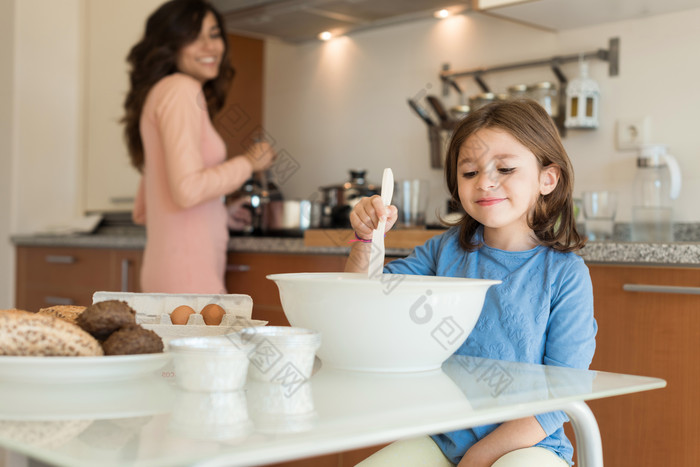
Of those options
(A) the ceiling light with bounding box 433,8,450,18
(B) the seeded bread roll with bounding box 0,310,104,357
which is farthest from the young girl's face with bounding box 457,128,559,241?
(A) the ceiling light with bounding box 433,8,450,18

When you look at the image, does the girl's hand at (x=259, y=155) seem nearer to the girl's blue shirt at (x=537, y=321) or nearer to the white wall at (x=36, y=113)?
the girl's blue shirt at (x=537, y=321)

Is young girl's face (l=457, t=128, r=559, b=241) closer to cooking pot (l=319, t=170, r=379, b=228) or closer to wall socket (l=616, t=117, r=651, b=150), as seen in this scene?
wall socket (l=616, t=117, r=651, b=150)

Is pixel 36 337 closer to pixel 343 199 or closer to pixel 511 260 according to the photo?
pixel 511 260

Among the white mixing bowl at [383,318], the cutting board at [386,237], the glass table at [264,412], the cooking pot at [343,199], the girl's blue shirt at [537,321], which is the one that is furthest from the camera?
the cooking pot at [343,199]

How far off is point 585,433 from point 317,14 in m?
2.11

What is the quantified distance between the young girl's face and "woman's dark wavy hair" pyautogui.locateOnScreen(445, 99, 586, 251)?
0.4 inches

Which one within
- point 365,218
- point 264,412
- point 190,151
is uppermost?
point 190,151

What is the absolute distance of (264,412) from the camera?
1.75ft

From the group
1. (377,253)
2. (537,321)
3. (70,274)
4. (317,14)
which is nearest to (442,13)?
(317,14)

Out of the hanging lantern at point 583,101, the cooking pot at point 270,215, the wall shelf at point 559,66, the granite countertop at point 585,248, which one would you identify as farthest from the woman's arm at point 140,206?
the hanging lantern at point 583,101

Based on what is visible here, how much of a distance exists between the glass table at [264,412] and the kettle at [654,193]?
1.25 m

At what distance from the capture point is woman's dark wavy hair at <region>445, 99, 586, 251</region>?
1.07 meters

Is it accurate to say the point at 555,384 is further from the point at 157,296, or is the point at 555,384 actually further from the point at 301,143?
the point at 301,143

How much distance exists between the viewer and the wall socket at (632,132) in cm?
205
